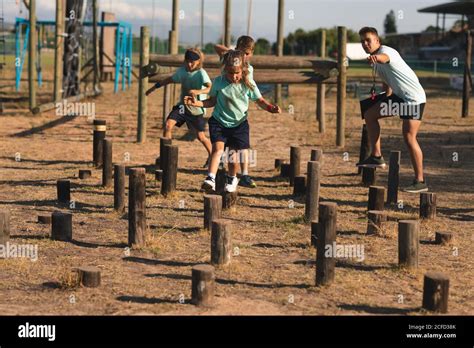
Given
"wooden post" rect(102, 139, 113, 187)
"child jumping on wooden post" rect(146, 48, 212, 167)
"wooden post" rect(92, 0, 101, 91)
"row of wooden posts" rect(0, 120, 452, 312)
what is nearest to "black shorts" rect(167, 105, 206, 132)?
"child jumping on wooden post" rect(146, 48, 212, 167)

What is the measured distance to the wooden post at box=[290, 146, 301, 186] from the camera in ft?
34.7

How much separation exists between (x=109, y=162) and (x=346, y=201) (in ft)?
8.81

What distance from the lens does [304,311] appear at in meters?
5.62

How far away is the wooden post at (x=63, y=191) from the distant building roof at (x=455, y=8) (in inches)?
1551

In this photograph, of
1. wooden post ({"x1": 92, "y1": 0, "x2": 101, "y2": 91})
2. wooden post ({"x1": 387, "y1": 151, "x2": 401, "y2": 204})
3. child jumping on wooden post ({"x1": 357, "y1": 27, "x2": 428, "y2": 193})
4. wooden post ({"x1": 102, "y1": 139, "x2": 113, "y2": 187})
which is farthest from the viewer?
wooden post ({"x1": 92, "y1": 0, "x2": 101, "y2": 91})

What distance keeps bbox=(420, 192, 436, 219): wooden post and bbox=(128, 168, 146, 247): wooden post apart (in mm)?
2878

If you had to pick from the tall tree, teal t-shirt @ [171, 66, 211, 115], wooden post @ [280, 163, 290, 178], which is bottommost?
wooden post @ [280, 163, 290, 178]

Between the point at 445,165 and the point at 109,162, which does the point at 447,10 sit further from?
the point at 109,162

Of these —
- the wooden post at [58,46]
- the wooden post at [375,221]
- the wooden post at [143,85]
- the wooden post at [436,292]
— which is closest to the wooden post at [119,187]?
the wooden post at [375,221]

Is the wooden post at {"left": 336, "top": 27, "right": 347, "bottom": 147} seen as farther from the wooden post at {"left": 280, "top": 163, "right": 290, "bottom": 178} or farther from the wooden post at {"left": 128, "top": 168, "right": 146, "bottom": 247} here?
the wooden post at {"left": 128, "top": 168, "right": 146, "bottom": 247}

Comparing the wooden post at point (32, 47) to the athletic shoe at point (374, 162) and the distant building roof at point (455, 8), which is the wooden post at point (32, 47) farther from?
the distant building roof at point (455, 8)

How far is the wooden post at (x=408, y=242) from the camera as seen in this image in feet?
21.4
